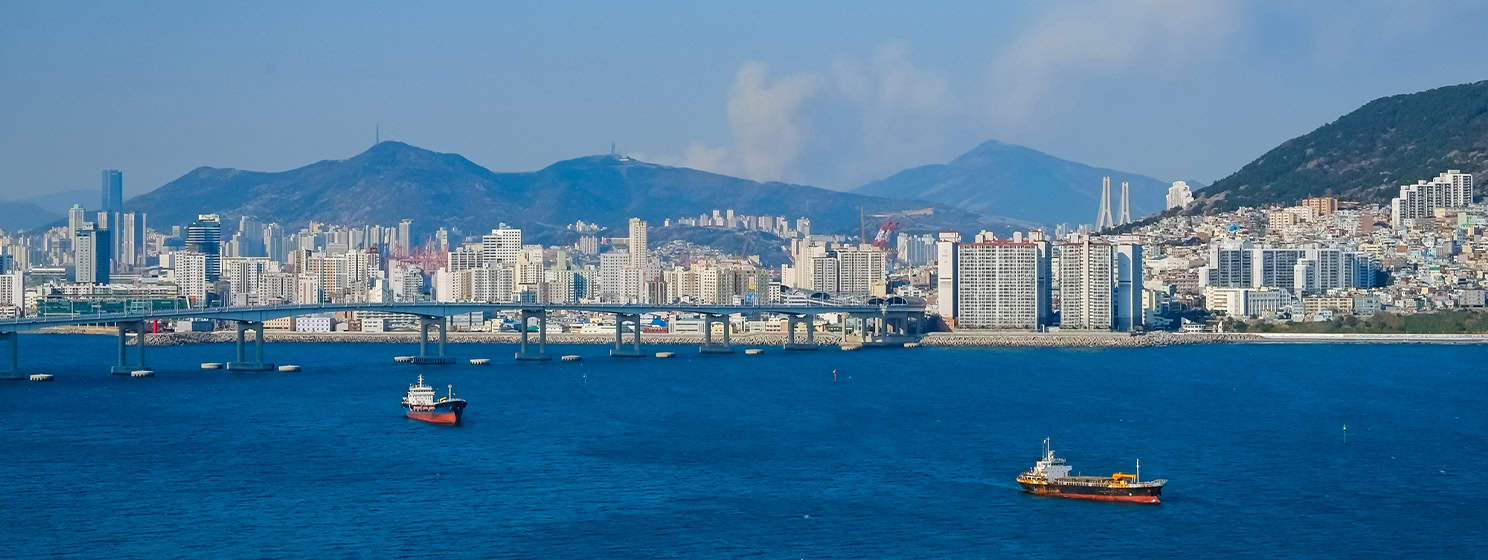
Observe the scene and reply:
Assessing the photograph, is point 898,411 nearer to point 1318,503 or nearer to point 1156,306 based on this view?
point 1318,503

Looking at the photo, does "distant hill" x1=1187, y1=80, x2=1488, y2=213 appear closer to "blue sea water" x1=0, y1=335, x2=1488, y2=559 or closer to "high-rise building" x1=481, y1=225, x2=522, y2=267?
"high-rise building" x1=481, y1=225, x2=522, y2=267


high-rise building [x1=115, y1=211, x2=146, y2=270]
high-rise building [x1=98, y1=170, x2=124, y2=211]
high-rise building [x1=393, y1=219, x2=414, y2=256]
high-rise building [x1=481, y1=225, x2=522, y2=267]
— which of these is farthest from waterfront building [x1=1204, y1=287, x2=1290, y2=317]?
high-rise building [x1=98, y1=170, x2=124, y2=211]

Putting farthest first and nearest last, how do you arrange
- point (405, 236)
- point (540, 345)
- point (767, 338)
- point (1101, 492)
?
1. point (405, 236)
2. point (767, 338)
3. point (540, 345)
4. point (1101, 492)

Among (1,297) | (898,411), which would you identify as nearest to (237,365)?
(898,411)

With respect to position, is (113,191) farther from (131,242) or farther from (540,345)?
(540,345)

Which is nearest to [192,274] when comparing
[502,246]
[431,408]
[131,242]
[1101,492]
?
[502,246]

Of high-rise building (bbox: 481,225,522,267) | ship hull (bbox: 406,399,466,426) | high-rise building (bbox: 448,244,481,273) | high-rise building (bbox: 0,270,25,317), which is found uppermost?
high-rise building (bbox: 481,225,522,267)

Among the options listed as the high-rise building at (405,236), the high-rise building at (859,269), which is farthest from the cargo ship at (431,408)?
the high-rise building at (405,236)
